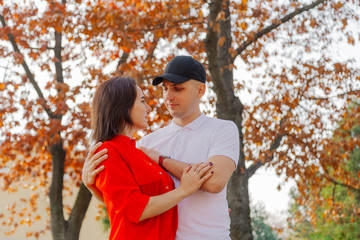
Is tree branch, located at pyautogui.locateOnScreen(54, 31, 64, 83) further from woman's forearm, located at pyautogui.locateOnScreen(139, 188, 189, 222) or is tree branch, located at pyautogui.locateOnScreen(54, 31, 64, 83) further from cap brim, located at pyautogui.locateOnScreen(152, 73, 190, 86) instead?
woman's forearm, located at pyautogui.locateOnScreen(139, 188, 189, 222)

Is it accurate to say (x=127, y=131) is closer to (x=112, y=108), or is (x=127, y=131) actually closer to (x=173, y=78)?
(x=112, y=108)

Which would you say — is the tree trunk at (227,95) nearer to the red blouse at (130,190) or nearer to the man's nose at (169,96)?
the man's nose at (169,96)

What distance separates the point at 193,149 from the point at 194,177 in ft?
1.25

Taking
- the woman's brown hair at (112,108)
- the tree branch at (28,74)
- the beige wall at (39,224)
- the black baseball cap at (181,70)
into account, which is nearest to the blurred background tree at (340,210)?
the tree branch at (28,74)

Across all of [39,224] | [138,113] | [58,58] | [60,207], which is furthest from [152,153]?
[39,224]

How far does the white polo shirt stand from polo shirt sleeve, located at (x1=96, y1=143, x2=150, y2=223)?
43 centimetres

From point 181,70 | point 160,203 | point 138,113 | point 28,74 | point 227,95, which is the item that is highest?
point 28,74

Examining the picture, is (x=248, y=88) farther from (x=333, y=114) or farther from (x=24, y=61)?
(x=24, y=61)

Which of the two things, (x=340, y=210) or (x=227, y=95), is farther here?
(x=340, y=210)

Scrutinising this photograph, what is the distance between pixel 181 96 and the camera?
287 centimetres

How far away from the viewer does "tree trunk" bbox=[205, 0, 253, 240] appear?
7.34 meters

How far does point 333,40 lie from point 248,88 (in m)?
2.97

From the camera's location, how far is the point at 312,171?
10.3 meters

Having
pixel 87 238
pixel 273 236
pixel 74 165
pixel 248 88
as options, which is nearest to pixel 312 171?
pixel 248 88
